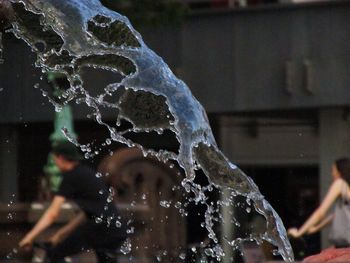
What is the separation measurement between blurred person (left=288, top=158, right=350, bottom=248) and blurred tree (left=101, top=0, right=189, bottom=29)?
2.97 meters

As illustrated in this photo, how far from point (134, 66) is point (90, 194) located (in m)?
1.94

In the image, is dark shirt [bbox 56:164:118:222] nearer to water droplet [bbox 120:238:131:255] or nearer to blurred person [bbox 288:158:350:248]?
water droplet [bbox 120:238:131:255]

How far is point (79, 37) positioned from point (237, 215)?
3.99 metres

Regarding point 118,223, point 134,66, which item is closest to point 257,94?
point 118,223

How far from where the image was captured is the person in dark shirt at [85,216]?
800 centimetres

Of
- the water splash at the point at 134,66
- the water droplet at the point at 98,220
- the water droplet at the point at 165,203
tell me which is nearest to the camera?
the water splash at the point at 134,66

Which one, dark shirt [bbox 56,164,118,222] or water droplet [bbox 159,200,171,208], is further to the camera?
water droplet [bbox 159,200,171,208]

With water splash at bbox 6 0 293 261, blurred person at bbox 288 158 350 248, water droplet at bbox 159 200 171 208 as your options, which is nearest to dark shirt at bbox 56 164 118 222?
water splash at bbox 6 0 293 261

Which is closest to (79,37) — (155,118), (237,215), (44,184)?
(155,118)

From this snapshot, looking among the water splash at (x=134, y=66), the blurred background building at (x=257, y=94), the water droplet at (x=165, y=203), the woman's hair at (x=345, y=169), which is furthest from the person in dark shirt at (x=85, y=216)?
the blurred background building at (x=257, y=94)

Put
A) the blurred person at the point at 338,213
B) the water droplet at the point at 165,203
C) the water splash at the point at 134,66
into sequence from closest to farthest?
1. the water splash at the point at 134,66
2. the blurred person at the point at 338,213
3. the water droplet at the point at 165,203

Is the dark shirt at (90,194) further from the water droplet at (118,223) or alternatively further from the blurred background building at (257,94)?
the blurred background building at (257,94)

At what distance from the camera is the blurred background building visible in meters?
14.9

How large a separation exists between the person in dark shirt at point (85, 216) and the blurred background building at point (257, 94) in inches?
219
